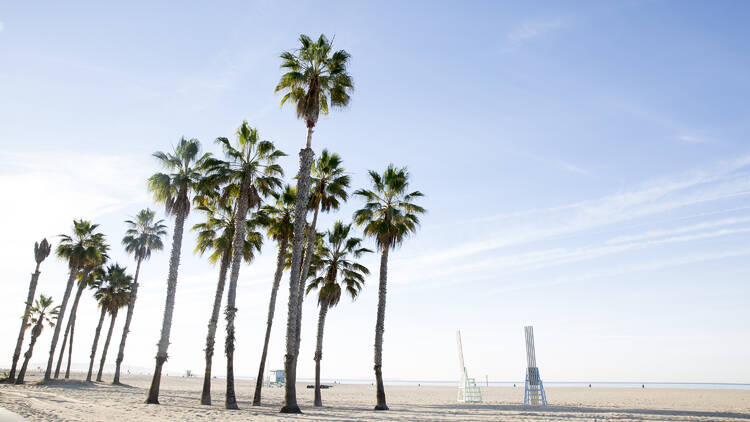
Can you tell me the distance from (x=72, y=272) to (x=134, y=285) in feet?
18.1

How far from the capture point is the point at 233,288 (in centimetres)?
2614

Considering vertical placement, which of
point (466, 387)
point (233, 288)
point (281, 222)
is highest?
point (281, 222)

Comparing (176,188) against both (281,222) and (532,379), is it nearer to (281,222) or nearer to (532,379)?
→ (281,222)

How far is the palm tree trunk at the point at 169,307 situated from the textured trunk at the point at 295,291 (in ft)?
26.5

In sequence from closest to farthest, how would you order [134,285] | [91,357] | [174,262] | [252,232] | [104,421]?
[104,421], [174,262], [252,232], [134,285], [91,357]

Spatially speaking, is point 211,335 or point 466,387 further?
point 466,387

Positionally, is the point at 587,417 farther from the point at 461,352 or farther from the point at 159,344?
the point at 159,344

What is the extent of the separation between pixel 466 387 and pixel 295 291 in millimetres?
18943

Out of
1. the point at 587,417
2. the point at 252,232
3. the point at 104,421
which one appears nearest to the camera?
the point at 104,421

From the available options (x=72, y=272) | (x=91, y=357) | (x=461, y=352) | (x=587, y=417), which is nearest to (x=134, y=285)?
(x=72, y=272)

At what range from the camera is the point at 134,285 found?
47.1 metres

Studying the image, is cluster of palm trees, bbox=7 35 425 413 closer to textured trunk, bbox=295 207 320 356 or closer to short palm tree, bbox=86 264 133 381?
textured trunk, bbox=295 207 320 356

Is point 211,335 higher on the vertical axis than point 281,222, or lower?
lower

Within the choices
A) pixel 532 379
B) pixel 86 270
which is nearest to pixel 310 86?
pixel 532 379
